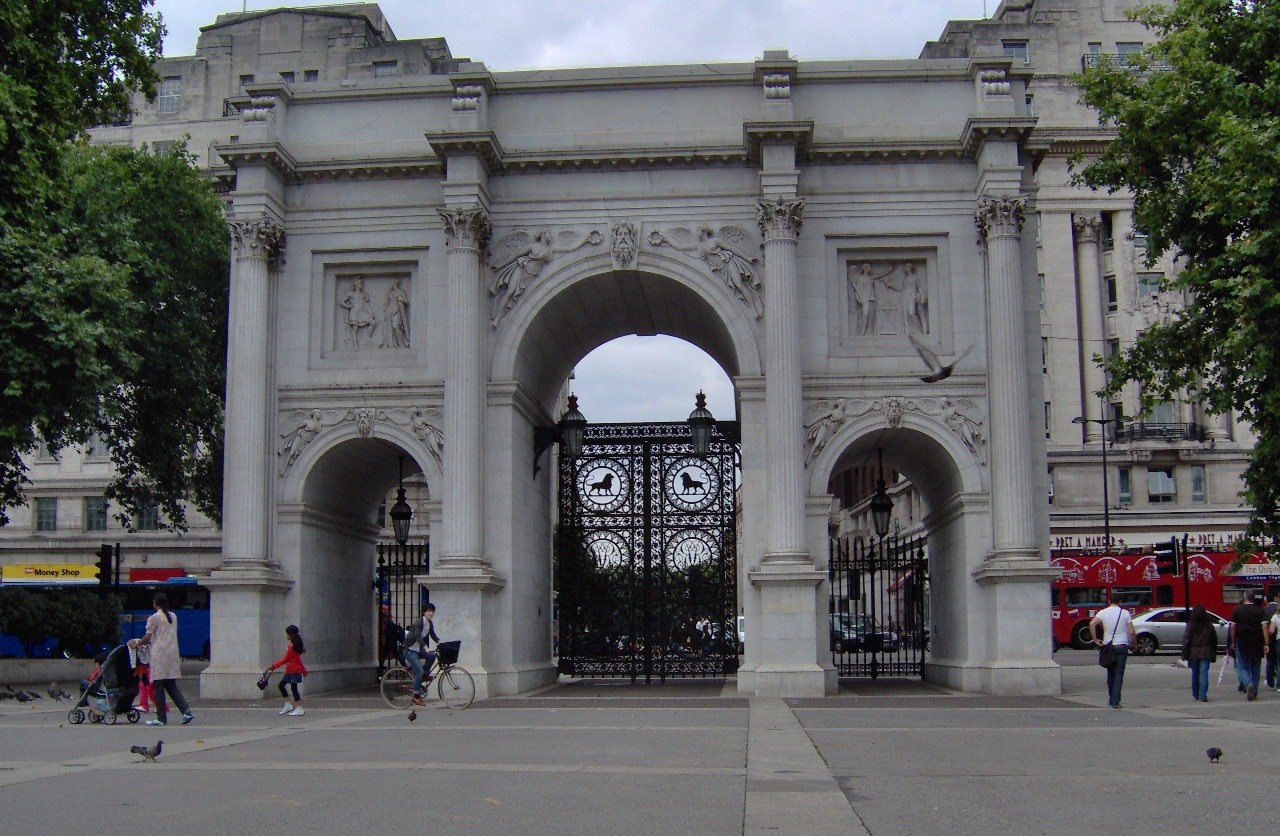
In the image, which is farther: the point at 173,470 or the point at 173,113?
the point at 173,113

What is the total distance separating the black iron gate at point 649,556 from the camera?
33.3 metres

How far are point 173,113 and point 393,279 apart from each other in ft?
159

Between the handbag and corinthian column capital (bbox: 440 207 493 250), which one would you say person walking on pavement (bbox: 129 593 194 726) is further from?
the handbag

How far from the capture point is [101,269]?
96.3 feet

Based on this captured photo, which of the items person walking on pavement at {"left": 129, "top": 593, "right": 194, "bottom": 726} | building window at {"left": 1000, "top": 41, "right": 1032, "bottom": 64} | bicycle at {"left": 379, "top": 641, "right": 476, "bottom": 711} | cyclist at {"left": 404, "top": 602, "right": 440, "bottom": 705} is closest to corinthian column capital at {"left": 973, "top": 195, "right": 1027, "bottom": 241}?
bicycle at {"left": 379, "top": 641, "right": 476, "bottom": 711}

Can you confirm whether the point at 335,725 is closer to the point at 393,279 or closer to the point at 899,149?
the point at 393,279

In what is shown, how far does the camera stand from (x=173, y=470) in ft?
128

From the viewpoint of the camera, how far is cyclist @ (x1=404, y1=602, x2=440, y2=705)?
24.5 meters

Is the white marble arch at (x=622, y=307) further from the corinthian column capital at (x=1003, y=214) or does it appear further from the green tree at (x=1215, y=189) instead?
the green tree at (x=1215, y=189)

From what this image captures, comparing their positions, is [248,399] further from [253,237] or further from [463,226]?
[463,226]

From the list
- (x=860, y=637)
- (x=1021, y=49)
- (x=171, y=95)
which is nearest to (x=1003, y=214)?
(x=860, y=637)

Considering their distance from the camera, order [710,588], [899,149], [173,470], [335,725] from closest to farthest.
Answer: [335,725] → [899,149] → [710,588] → [173,470]

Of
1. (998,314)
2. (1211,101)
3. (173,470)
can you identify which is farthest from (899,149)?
(173,470)

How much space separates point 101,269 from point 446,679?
11191mm
